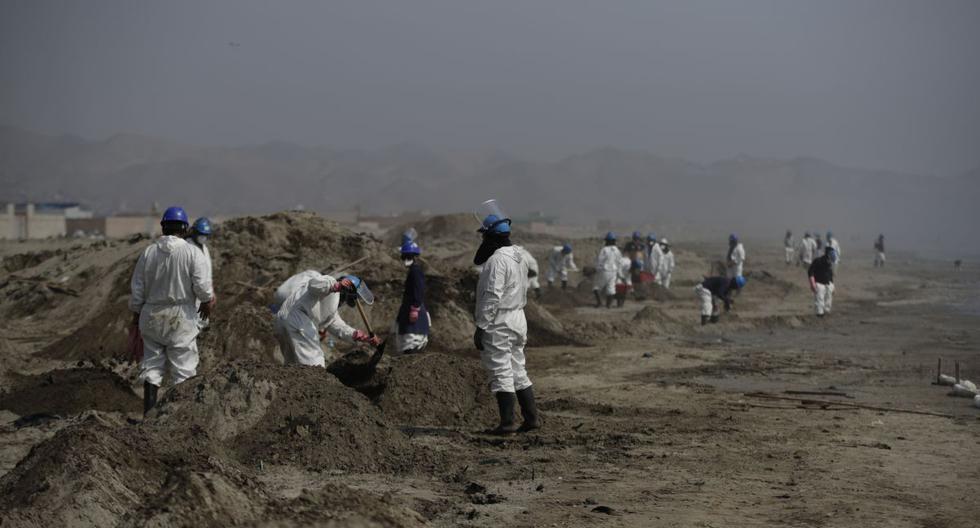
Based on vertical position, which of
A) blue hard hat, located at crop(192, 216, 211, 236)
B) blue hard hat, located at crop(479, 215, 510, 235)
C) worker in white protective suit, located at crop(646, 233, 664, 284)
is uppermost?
blue hard hat, located at crop(479, 215, 510, 235)

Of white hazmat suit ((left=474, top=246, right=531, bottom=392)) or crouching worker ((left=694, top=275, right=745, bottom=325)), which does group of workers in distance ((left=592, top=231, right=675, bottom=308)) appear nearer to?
crouching worker ((left=694, top=275, right=745, bottom=325))

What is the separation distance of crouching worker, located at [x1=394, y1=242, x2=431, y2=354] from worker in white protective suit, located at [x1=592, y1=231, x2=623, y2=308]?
1317cm

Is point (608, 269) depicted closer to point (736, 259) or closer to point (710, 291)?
point (710, 291)

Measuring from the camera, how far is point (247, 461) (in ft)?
26.4

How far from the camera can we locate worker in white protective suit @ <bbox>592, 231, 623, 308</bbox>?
994 inches

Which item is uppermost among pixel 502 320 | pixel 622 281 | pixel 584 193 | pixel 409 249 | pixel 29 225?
pixel 584 193

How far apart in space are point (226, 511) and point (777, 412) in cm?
721

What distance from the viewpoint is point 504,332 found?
30.8ft

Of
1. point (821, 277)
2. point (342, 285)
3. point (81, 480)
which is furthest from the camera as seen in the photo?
point (821, 277)

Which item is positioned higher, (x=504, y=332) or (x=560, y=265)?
(x=504, y=332)

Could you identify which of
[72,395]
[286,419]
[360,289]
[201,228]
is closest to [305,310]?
[360,289]

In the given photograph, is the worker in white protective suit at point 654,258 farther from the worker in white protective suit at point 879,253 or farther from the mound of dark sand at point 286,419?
the mound of dark sand at point 286,419

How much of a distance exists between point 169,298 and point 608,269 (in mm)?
16781

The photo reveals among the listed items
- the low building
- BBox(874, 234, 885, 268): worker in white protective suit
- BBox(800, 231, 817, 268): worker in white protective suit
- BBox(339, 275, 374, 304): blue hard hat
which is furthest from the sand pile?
BBox(874, 234, 885, 268): worker in white protective suit
